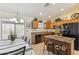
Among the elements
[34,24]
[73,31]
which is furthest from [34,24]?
[73,31]

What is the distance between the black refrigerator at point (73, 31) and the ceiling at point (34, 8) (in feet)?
1.08

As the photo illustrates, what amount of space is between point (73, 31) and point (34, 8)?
909mm

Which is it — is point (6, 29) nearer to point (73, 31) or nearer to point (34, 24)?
point (34, 24)

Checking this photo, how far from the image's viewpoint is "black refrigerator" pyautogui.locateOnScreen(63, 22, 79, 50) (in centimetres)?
167

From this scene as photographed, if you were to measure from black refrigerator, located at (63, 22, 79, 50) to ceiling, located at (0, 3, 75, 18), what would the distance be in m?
0.33

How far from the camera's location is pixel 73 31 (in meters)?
1.70

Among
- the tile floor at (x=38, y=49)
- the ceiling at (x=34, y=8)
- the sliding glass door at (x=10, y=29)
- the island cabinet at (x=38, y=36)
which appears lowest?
the tile floor at (x=38, y=49)

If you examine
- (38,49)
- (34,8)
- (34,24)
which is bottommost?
(38,49)

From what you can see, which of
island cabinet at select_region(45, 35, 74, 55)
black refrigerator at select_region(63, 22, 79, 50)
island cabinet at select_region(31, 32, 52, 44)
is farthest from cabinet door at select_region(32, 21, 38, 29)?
black refrigerator at select_region(63, 22, 79, 50)

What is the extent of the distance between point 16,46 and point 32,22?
0.60 meters

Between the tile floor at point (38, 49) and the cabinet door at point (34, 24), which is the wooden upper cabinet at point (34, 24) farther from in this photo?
the tile floor at point (38, 49)

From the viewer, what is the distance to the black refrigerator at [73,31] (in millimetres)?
1671

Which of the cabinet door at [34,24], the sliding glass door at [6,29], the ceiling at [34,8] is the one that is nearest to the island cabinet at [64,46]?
the cabinet door at [34,24]

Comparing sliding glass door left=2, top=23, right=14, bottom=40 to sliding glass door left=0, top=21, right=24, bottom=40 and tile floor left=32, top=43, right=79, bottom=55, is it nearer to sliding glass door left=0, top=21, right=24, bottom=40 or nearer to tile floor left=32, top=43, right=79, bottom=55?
sliding glass door left=0, top=21, right=24, bottom=40
